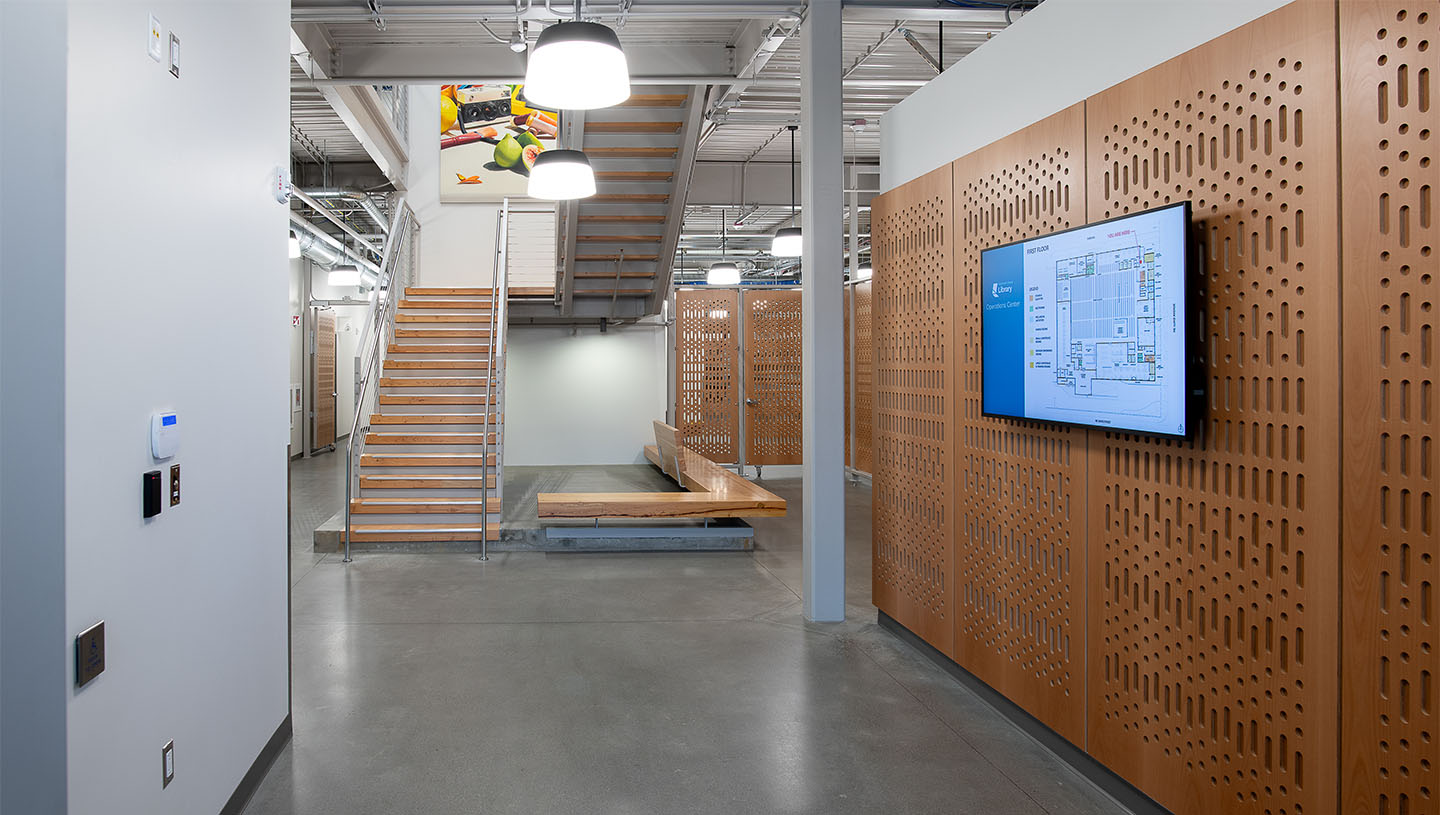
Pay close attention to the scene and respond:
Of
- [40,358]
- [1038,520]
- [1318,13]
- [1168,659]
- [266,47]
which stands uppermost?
[266,47]

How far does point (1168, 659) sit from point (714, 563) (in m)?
4.23

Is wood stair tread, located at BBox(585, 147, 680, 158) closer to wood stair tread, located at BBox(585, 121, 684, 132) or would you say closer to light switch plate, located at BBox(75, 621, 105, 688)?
wood stair tread, located at BBox(585, 121, 684, 132)

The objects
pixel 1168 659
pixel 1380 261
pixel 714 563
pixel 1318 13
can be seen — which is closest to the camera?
pixel 1380 261

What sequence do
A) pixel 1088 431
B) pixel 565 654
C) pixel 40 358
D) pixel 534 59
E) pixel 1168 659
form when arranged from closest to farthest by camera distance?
1. pixel 40 358
2. pixel 1168 659
3. pixel 1088 431
4. pixel 534 59
5. pixel 565 654

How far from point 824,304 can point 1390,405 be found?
122 inches

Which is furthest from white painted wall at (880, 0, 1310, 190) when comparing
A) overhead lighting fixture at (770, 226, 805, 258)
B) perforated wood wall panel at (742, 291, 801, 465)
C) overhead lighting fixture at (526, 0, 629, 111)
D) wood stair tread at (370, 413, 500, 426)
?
perforated wood wall panel at (742, 291, 801, 465)

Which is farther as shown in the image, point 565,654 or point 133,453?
point 565,654

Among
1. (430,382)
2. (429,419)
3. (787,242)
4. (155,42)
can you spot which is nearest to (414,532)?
(429,419)

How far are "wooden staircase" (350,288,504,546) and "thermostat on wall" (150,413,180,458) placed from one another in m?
4.16

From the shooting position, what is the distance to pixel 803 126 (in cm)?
502

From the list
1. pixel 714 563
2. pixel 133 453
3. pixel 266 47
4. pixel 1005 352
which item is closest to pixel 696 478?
pixel 714 563

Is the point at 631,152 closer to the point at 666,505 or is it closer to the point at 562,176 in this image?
the point at 562,176

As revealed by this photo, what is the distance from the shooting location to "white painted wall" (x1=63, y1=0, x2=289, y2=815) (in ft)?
6.17

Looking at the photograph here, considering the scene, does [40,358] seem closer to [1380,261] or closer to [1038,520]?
[1380,261]
